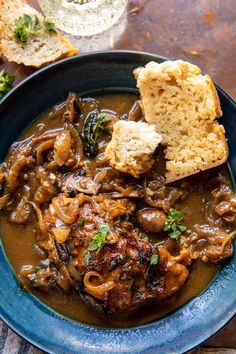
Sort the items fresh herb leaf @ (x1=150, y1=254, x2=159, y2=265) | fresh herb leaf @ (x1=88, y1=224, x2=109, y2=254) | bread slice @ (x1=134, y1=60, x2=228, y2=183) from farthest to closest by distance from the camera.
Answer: bread slice @ (x1=134, y1=60, x2=228, y2=183)
fresh herb leaf @ (x1=150, y1=254, x2=159, y2=265)
fresh herb leaf @ (x1=88, y1=224, x2=109, y2=254)

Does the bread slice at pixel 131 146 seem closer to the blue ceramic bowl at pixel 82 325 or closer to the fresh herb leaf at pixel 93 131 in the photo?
the fresh herb leaf at pixel 93 131

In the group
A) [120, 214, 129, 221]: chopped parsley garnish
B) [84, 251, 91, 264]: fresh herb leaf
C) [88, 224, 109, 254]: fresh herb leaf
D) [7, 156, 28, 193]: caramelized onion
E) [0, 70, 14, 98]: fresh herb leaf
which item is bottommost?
[120, 214, 129, 221]: chopped parsley garnish

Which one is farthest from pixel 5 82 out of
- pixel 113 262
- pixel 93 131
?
pixel 113 262

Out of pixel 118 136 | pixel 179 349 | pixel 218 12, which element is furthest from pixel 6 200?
pixel 218 12

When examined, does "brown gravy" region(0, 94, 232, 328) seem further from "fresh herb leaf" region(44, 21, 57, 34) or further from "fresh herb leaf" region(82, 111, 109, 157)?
"fresh herb leaf" region(44, 21, 57, 34)

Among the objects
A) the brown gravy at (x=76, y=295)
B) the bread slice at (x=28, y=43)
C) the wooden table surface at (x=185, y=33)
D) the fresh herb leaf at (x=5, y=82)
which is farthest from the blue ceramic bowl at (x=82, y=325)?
the wooden table surface at (x=185, y=33)

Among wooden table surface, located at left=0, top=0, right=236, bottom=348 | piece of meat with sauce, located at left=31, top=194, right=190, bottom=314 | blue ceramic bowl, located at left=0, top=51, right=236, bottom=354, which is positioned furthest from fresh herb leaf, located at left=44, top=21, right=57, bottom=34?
piece of meat with sauce, located at left=31, top=194, right=190, bottom=314
